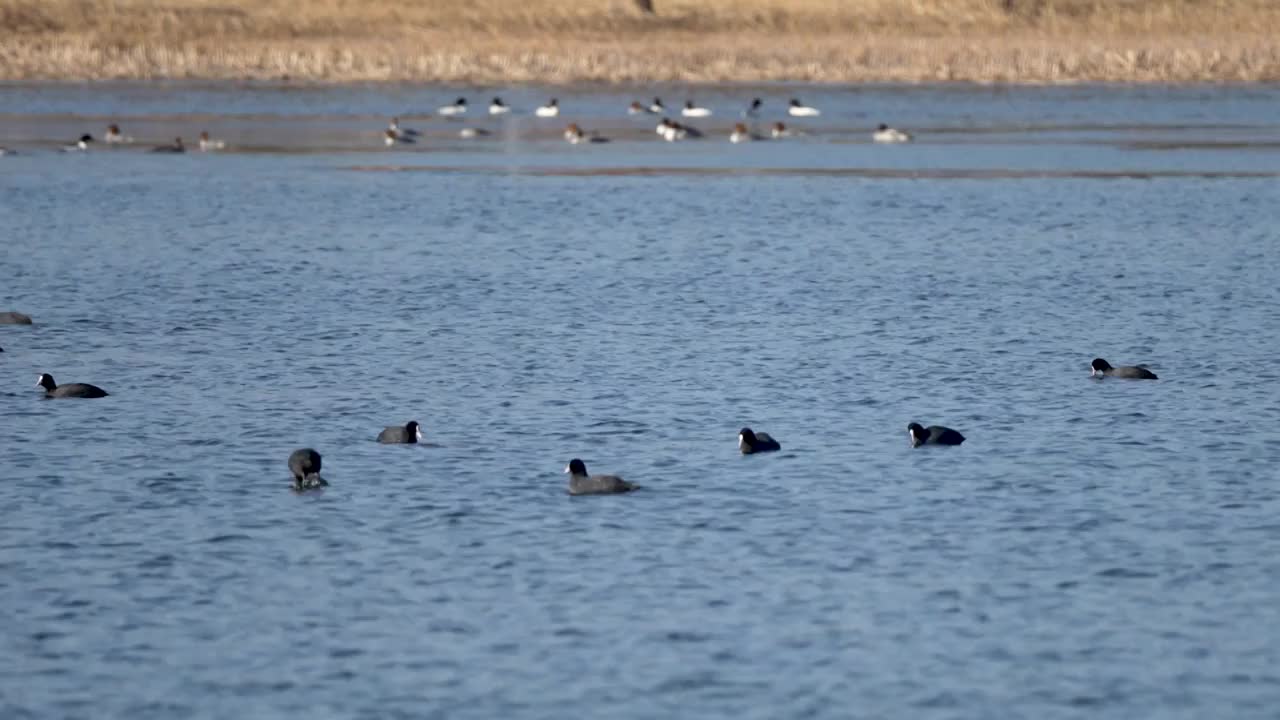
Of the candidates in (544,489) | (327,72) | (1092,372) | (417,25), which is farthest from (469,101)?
(544,489)

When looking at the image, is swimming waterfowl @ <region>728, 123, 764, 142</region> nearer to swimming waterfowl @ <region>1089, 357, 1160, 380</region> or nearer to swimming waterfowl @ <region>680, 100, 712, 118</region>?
swimming waterfowl @ <region>680, 100, 712, 118</region>

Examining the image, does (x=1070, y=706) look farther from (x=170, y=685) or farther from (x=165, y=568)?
(x=165, y=568)

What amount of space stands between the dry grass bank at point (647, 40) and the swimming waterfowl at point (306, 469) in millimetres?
47069

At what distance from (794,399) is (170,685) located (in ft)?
31.8

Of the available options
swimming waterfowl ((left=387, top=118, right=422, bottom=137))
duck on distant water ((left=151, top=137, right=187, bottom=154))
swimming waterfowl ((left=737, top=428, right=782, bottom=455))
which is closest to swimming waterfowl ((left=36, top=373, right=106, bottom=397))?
swimming waterfowl ((left=737, top=428, right=782, bottom=455))

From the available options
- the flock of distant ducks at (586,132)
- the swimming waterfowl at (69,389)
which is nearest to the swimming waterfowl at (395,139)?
the flock of distant ducks at (586,132)

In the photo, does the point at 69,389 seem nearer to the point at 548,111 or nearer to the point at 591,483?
the point at 591,483

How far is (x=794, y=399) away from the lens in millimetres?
20172

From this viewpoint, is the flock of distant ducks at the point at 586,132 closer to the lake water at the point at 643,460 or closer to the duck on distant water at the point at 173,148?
the duck on distant water at the point at 173,148

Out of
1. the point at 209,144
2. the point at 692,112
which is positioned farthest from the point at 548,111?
the point at 209,144

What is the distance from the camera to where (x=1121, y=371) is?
21.0 metres

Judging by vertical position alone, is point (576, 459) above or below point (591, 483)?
above

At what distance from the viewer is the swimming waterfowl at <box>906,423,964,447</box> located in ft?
57.8

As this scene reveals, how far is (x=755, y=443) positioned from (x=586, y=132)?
123ft
